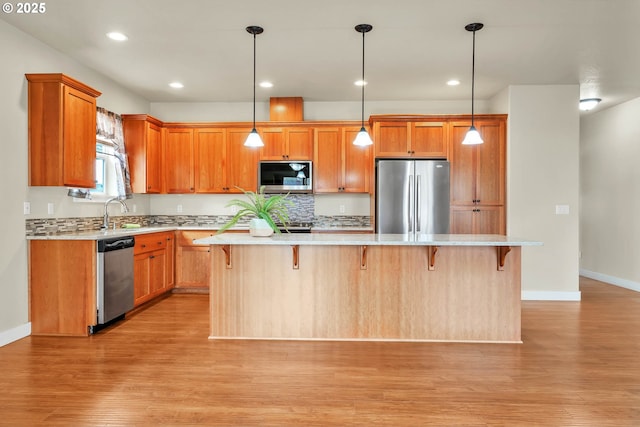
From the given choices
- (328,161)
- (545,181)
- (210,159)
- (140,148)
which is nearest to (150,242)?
(140,148)

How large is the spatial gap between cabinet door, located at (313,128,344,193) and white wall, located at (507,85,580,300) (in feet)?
7.15

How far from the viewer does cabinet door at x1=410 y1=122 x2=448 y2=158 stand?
561cm

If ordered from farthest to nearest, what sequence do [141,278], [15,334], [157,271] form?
1. [157,271]
2. [141,278]
3. [15,334]

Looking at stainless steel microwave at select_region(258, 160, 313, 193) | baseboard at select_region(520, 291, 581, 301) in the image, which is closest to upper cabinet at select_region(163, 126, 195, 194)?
stainless steel microwave at select_region(258, 160, 313, 193)

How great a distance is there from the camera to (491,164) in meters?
5.62

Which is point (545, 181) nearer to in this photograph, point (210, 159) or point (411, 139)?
point (411, 139)

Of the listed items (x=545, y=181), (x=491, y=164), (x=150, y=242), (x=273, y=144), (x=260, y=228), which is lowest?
(x=150, y=242)

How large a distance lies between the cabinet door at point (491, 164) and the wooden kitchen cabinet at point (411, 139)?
48 centimetres

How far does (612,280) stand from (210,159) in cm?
626

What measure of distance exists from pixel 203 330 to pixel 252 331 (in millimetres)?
591

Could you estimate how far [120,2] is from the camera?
3291 mm

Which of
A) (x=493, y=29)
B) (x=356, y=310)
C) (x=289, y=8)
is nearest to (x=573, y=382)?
(x=356, y=310)

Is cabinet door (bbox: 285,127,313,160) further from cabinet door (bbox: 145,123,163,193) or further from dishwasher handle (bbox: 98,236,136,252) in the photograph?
dishwasher handle (bbox: 98,236,136,252)

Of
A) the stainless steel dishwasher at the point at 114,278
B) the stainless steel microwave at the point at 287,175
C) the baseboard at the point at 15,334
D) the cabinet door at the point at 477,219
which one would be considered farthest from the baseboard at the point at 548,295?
the baseboard at the point at 15,334
